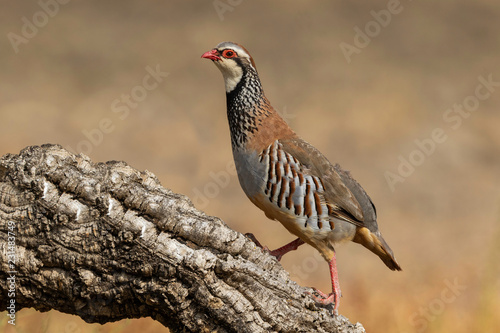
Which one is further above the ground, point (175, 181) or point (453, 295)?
point (175, 181)

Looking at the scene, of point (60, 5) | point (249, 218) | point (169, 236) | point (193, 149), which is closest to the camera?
point (169, 236)

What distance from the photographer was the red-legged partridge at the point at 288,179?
427 cm

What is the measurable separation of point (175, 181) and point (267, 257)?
626 cm

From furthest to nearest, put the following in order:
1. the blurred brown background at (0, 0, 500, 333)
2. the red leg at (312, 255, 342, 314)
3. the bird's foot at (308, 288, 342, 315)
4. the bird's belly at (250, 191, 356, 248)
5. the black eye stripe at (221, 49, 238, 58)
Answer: the blurred brown background at (0, 0, 500, 333) → the black eye stripe at (221, 49, 238, 58) → the bird's belly at (250, 191, 356, 248) → the red leg at (312, 255, 342, 314) → the bird's foot at (308, 288, 342, 315)

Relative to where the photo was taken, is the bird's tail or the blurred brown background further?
the blurred brown background

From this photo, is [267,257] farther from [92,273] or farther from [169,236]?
[92,273]

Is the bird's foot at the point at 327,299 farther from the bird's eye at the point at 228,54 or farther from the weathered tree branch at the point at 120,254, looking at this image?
the bird's eye at the point at 228,54

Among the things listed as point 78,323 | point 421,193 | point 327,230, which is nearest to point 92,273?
point 327,230

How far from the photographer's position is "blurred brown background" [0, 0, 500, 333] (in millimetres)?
9320

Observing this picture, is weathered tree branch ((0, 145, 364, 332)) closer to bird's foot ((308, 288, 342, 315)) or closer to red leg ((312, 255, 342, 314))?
bird's foot ((308, 288, 342, 315))

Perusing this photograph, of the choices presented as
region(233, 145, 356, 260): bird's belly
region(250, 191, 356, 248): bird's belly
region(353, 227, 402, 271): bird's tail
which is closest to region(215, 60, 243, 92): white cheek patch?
region(233, 145, 356, 260): bird's belly

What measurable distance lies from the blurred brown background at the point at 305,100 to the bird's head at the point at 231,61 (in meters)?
4.00

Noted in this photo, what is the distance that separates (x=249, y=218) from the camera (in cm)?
908

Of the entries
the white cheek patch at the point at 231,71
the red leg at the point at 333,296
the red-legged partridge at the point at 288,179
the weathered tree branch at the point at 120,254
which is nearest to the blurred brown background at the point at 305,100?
the red-legged partridge at the point at 288,179
